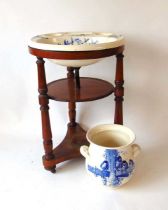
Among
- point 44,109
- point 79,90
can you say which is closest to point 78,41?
point 79,90

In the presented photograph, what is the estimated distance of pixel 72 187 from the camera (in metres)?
1.04

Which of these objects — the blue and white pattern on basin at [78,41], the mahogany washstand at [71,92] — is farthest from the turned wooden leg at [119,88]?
the blue and white pattern on basin at [78,41]

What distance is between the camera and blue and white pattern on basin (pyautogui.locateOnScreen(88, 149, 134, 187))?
93 cm

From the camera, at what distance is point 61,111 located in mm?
1348

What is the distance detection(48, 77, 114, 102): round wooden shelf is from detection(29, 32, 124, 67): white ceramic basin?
0.12 m

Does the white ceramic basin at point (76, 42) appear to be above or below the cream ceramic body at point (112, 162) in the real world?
above

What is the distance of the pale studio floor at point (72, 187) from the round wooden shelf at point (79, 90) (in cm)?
31

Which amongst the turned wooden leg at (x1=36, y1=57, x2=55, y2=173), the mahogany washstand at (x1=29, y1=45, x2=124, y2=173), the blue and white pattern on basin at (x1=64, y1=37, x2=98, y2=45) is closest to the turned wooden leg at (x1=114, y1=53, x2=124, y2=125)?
the mahogany washstand at (x1=29, y1=45, x2=124, y2=173)

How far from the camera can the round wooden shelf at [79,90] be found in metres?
1.01

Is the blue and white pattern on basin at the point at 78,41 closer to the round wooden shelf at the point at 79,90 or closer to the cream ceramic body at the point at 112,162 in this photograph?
the round wooden shelf at the point at 79,90

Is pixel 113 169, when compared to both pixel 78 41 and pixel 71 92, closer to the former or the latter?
pixel 71 92

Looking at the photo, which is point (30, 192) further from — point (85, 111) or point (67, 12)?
point (67, 12)

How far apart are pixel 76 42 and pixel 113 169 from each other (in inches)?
20.2

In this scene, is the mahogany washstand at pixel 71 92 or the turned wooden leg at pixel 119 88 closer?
the mahogany washstand at pixel 71 92
